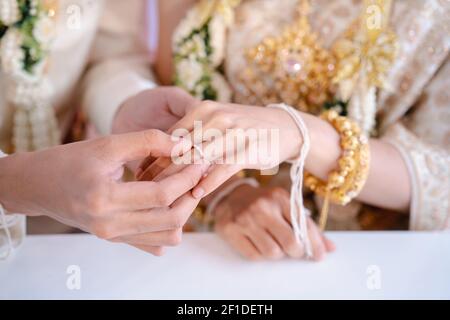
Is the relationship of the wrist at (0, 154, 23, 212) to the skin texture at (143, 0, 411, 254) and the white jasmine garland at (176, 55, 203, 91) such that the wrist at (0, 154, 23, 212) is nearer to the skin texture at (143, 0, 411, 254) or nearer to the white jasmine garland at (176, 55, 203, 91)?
the skin texture at (143, 0, 411, 254)

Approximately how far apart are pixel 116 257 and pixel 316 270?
274mm

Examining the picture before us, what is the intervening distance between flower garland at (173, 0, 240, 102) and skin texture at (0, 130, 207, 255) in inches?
14.6

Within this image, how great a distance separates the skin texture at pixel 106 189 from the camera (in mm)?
497

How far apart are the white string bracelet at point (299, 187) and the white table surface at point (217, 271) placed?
4 cm

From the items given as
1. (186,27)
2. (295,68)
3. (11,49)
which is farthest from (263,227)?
(11,49)

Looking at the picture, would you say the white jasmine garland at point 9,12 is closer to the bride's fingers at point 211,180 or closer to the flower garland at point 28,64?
the flower garland at point 28,64

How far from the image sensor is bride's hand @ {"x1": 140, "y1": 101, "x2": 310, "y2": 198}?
1.84 ft

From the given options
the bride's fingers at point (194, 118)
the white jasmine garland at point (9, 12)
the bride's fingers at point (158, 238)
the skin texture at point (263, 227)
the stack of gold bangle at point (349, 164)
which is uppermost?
the white jasmine garland at point (9, 12)

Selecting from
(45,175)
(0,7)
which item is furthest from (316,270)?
(0,7)

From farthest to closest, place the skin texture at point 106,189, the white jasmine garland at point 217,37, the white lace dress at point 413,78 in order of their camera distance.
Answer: the white jasmine garland at point 217,37 < the white lace dress at point 413,78 < the skin texture at point 106,189

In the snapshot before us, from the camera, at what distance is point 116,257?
26.9 inches

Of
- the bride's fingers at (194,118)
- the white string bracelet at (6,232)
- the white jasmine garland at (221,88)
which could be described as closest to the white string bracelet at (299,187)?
the bride's fingers at (194,118)

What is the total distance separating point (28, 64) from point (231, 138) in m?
0.45

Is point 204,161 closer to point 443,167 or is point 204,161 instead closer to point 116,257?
point 116,257
